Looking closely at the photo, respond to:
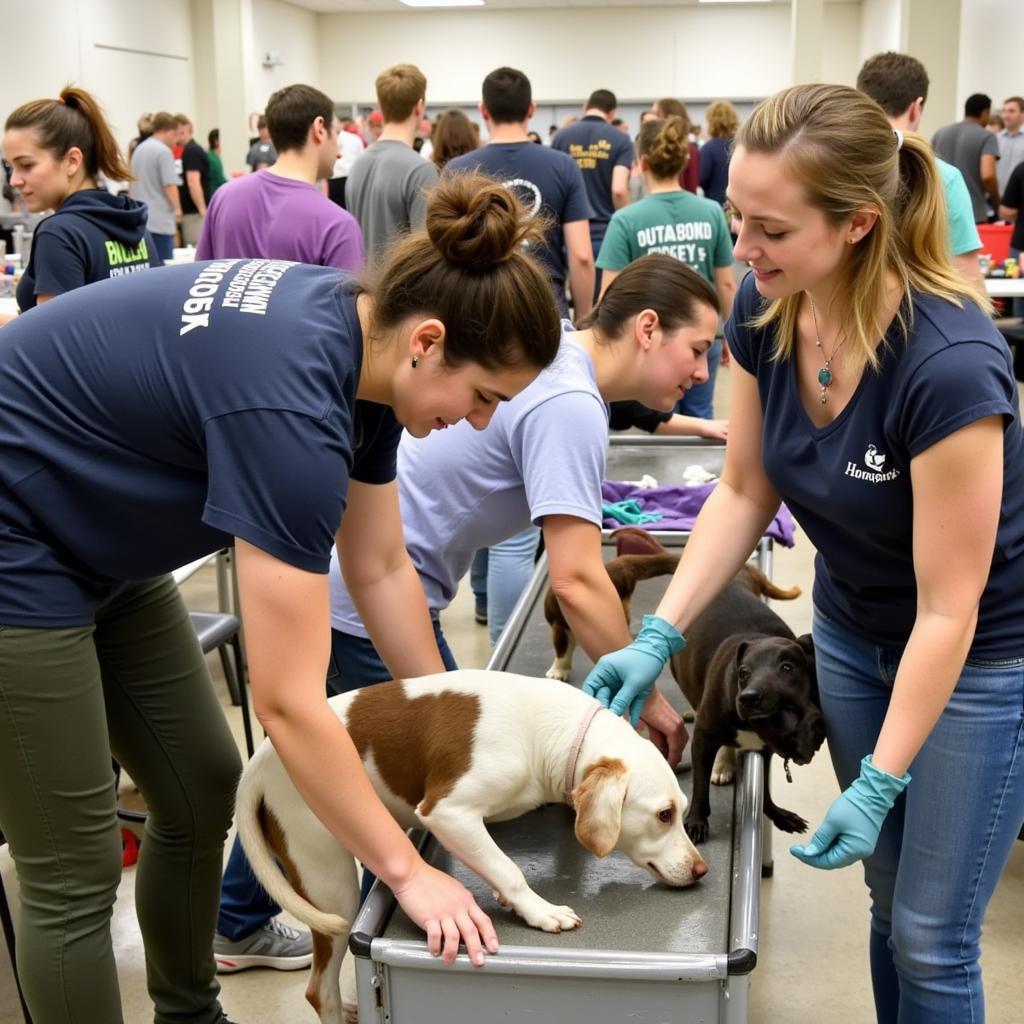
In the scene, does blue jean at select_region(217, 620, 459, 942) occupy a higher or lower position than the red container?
lower

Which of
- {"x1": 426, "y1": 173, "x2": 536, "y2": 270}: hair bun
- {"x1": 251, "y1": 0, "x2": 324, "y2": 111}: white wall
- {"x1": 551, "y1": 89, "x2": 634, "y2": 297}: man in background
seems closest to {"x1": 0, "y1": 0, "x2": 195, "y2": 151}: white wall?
{"x1": 251, "y1": 0, "x2": 324, "y2": 111}: white wall

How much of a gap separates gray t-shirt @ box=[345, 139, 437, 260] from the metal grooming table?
3136 millimetres

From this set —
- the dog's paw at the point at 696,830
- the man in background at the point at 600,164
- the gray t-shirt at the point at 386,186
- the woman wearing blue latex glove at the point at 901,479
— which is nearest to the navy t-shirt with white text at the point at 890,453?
the woman wearing blue latex glove at the point at 901,479

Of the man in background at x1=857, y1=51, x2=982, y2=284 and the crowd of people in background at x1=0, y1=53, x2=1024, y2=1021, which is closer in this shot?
the crowd of people in background at x1=0, y1=53, x2=1024, y2=1021

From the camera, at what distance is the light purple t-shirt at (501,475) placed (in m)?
1.85

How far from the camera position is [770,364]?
161 cm

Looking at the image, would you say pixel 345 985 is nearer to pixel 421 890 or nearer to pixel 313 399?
pixel 421 890

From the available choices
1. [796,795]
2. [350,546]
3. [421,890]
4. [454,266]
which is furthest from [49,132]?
[796,795]

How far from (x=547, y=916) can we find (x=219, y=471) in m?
0.66

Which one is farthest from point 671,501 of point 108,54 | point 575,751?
point 108,54

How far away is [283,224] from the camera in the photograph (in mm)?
3486

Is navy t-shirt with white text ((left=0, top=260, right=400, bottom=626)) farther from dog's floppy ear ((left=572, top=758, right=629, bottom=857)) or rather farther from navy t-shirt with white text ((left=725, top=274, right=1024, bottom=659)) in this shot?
navy t-shirt with white text ((left=725, top=274, right=1024, bottom=659))

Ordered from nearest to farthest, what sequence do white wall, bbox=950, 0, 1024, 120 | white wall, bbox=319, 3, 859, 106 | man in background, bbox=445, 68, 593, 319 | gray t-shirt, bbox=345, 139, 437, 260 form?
gray t-shirt, bbox=345, 139, 437, 260 → man in background, bbox=445, 68, 593, 319 → white wall, bbox=950, 0, 1024, 120 → white wall, bbox=319, 3, 859, 106

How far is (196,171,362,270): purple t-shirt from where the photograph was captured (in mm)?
3488
